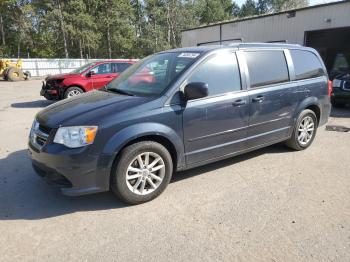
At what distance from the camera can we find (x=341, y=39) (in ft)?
55.3

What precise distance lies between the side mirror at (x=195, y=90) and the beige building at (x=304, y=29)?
10.0 metres

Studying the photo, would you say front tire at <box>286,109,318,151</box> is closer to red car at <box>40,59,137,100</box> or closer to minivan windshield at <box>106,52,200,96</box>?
minivan windshield at <box>106,52,200,96</box>

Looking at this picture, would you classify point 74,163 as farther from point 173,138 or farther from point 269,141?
point 269,141

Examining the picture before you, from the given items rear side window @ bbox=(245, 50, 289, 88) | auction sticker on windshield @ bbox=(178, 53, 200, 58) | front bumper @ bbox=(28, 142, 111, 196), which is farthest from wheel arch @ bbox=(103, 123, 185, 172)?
rear side window @ bbox=(245, 50, 289, 88)

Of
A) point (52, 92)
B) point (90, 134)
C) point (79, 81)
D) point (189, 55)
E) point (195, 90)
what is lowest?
point (52, 92)

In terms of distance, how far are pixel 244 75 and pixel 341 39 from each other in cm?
1503

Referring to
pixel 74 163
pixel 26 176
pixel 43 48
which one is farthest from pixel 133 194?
pixel 43 48

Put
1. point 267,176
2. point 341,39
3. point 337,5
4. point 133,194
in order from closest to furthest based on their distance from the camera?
point 133,194, point 267,176, point 337,5, point 341,39

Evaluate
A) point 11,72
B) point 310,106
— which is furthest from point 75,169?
point 11,72

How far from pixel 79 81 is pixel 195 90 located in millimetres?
8364

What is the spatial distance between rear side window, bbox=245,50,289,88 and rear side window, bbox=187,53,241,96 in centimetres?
29

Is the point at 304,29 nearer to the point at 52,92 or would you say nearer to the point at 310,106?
the point at 310,106

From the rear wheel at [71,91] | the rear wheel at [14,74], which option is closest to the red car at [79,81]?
the rear wheel at [71,91]

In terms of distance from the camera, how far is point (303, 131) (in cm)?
558
